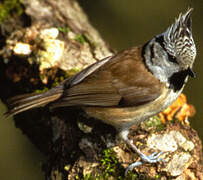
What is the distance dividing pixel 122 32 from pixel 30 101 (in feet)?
15.6

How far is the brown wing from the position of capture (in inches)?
135

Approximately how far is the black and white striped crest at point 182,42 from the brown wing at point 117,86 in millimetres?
389

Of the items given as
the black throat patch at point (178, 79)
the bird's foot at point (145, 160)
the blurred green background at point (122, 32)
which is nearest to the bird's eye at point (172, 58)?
the black throat patch at point (178, 79)

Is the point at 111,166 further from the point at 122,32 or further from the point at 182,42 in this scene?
the point at 122,32

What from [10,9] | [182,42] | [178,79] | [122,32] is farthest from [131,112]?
[122,32]

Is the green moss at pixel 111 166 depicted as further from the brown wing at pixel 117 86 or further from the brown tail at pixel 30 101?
the brown tail at pixel 30 101

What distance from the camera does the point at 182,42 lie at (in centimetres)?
304

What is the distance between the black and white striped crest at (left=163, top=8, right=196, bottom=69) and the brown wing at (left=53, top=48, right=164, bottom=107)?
1.27 feet

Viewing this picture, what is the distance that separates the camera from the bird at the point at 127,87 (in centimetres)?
330

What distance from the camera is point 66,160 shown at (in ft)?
10.9

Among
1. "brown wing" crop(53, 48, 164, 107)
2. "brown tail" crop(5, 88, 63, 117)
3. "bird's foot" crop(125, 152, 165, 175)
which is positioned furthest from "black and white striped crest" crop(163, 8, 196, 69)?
"brown tail" crop(5, 88, 63, 117)

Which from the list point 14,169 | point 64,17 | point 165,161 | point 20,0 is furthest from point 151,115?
point 14,169

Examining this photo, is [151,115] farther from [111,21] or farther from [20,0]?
[111,21]

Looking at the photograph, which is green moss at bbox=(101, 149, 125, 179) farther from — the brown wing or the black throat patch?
the black throat patch
